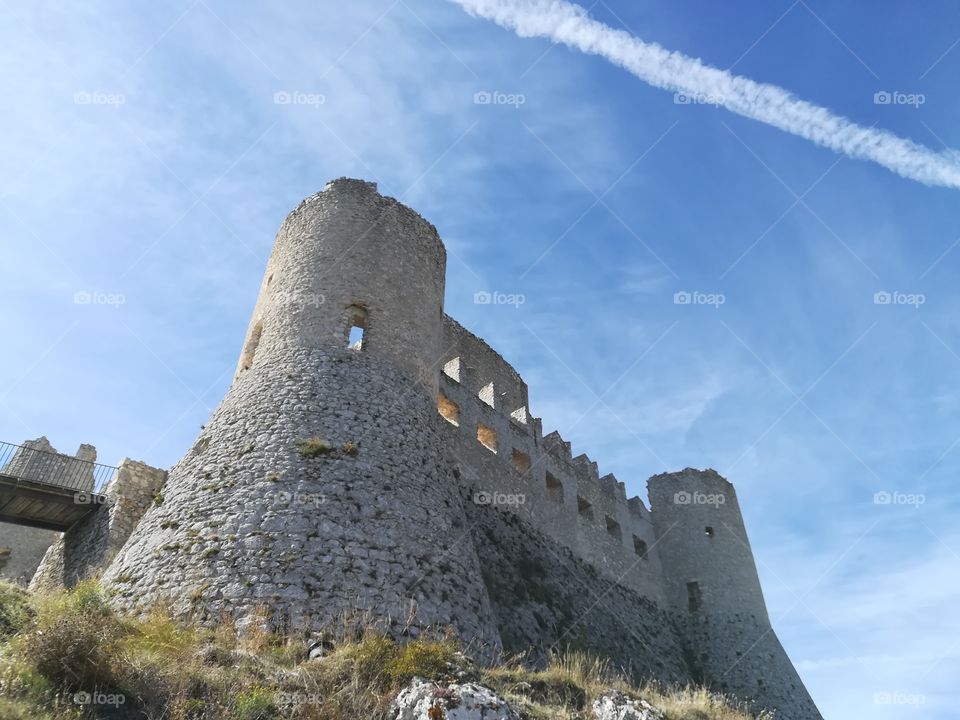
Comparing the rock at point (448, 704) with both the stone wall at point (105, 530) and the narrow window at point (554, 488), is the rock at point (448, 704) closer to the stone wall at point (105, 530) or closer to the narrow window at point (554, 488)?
the stone wall at point (105, 530)

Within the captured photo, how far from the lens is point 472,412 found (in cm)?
2019

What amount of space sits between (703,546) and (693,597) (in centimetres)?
220

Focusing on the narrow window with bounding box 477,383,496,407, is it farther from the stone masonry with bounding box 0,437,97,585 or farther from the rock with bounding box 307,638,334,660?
the rock with bounding box 307,638,334,660

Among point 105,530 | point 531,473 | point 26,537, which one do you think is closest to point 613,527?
point 531,473

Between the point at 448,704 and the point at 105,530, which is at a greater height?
the point at 105,530

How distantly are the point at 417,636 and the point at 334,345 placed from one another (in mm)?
6649

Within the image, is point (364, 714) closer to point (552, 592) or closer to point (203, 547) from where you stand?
point (203, 547)

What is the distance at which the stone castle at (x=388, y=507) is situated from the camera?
1033 centimetres

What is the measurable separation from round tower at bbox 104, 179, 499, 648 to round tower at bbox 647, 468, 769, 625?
16.9 m

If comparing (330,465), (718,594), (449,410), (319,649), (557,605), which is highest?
(449,410)

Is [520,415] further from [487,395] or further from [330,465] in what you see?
[330,465]

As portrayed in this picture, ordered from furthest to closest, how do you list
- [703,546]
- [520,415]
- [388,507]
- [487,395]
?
[703,546], [520,415], [487,395], [388,507]

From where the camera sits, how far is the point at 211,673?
7.06 meters

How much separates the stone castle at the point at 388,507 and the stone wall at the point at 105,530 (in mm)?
56
